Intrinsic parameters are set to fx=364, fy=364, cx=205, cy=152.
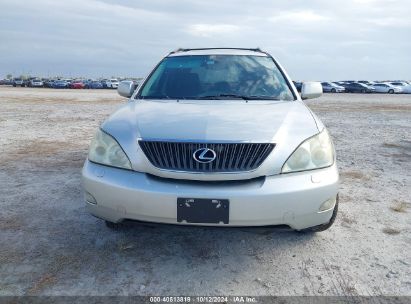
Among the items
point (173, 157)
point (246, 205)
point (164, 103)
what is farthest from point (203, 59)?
point (246, 205)

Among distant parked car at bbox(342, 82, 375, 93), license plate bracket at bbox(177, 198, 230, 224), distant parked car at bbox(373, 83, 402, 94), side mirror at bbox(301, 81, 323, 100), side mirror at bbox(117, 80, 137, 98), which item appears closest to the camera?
license plate bracket at bbox(177, 198, 230, 224)

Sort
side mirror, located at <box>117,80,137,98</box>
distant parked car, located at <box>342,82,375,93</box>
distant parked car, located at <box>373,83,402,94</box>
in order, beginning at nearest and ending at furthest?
1. side mirror, located at <box>117,80,137,98</box>
2. distant parked car, located at <box>373,83,402,94</box>
3. distant parked car, located at <box>342,82,375,93</box>

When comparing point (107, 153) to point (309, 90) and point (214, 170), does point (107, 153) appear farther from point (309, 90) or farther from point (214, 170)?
point (309, 90)

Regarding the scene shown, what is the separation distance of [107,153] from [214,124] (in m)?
0.81

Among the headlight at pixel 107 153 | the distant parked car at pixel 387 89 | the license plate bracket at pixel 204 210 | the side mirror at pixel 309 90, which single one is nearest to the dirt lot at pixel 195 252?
the license plate bracket at pixel 204 210

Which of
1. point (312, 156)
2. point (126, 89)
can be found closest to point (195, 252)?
point (312, 156)

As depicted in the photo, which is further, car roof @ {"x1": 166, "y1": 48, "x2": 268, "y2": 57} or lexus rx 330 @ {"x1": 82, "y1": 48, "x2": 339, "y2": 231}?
car roof @ {"x1": 166, "y1": 48, "x2": 268, "y2": 57}

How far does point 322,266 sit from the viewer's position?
266 cm

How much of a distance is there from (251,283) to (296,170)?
0.82 meters

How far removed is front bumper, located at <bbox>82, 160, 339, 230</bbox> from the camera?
2.32 metres

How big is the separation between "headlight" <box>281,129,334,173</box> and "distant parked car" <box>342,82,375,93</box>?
44280mm

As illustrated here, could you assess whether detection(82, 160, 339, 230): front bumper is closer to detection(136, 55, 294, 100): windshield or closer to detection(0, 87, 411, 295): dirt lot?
detection(0, 87, 411, 295): dirt lot

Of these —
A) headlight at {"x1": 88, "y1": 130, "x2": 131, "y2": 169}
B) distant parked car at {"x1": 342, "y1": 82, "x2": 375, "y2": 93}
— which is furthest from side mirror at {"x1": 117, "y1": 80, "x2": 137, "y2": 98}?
distant parked car at {"x1": 342, "y1": 82, "x2": 375, "y2": 93}

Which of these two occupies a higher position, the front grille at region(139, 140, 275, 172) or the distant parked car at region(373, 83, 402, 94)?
the front grille at region(139, 140, 275, 172)
